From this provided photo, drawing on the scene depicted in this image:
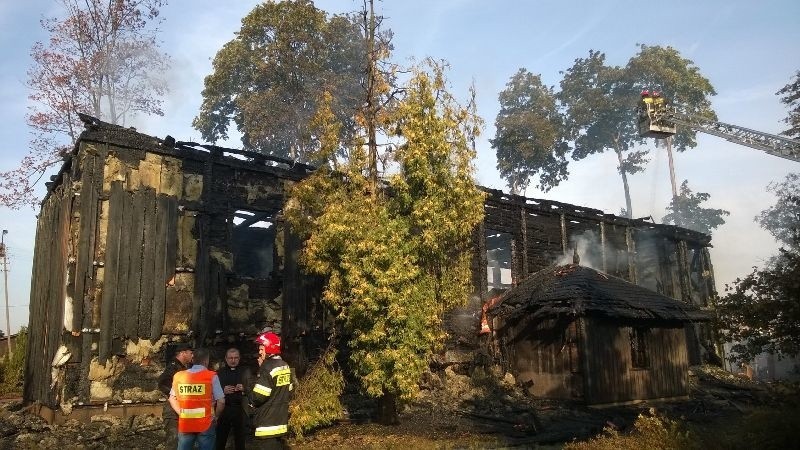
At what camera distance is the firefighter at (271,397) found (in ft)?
19.9

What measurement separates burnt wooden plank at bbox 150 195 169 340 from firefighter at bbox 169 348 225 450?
670 cm

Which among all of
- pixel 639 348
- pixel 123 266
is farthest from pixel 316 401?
pixel 639 348

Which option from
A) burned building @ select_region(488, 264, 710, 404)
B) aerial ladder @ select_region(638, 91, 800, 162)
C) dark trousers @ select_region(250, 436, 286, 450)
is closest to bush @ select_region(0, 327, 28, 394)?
burned building @ select_region(488, 264, 710, 404)

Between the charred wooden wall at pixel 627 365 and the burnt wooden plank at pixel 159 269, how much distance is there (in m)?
11.2

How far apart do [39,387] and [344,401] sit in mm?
6956

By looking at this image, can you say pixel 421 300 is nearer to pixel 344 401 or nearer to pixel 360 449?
pixel 360 449

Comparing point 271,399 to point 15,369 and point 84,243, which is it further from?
point 15,369

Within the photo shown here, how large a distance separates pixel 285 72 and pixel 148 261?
2028 centimetres

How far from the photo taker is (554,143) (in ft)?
131

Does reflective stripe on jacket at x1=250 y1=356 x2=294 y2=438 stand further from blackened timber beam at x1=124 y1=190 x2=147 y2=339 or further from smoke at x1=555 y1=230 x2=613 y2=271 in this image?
smoke at x1=555 y1=230 x2=613 y2=271

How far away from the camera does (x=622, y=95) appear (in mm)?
41656

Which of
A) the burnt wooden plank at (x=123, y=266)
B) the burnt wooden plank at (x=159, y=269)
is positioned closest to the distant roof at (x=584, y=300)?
the burnt wooden plank at (x=159, y=269)

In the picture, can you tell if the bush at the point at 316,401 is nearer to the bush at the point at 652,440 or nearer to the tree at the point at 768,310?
the bush at the point at 652,440

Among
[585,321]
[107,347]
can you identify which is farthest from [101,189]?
[585,321]
